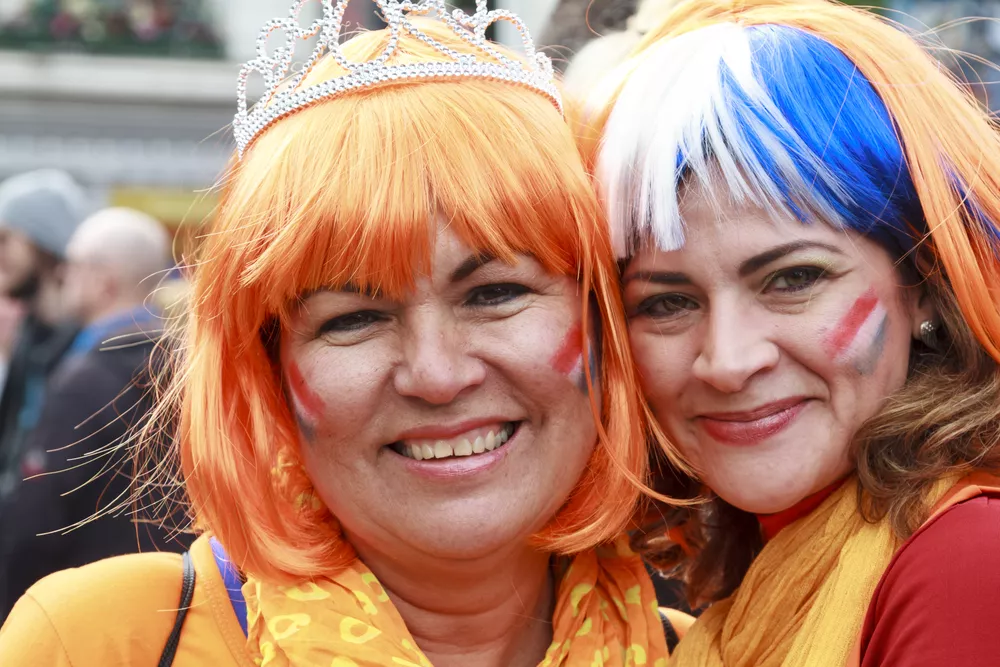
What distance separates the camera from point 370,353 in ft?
5.67

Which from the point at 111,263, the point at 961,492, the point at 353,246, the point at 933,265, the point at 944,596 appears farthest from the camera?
the point at 111,263

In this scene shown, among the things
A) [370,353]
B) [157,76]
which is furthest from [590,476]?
[157,76]

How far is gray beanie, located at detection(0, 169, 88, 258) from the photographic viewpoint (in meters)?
5.41

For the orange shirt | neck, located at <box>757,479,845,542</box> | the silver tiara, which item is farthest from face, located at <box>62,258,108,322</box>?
neck, located at <box>757,479,845,542</box>

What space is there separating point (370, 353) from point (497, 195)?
32 centimetres

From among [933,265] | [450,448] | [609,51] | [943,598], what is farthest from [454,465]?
[609,51]

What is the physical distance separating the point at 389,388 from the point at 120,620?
1.85ft

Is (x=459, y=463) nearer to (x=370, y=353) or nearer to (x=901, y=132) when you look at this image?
(x=370, y=353)

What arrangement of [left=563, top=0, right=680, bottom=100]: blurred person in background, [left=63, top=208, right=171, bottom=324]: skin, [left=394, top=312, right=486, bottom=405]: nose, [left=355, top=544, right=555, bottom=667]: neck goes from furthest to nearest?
1. [left=63, top=208, right=171, bottom=324]: skin
2. [left=563, top=0, right=680, bottom=100]: blurred person in background
3. [left=355, top=544, right=555, bottom=667]: neck
4. [left=394, top=312, right=486, bottom=405]: nose

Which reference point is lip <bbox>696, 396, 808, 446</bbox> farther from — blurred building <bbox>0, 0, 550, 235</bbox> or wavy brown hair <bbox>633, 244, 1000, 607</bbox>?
blurred building <bbox>0, 0, 550, 235</bbox>

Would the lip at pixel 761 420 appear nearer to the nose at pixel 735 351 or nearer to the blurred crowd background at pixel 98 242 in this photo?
the nose at pixel 735 351

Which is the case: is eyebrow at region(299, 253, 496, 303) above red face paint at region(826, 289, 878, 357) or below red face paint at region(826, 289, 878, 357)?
above

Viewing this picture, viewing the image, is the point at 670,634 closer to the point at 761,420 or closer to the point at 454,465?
the point at 761,420

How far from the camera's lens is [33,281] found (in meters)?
5.55
